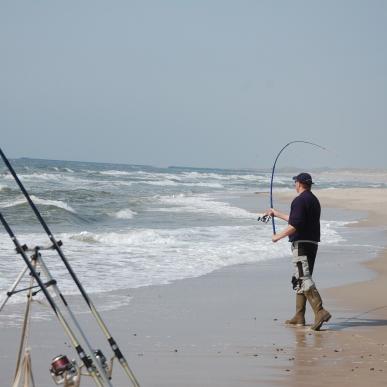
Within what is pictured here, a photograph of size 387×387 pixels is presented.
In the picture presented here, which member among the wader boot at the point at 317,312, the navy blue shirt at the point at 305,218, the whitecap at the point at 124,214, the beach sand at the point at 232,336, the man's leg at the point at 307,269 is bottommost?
the whitecap at the point at 124,214

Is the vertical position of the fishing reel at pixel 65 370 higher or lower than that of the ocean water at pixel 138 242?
higher

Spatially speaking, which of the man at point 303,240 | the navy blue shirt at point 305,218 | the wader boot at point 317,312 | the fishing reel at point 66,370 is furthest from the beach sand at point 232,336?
the fishing reel at point 66,370

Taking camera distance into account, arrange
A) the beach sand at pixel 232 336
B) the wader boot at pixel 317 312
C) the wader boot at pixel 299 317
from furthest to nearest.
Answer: the wader boot at pixel 299 317, the wader boot at pixel 317 312, the beach sand at pixel 232 336

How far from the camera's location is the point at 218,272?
10438 millimetres

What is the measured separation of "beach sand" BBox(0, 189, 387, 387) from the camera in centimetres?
516

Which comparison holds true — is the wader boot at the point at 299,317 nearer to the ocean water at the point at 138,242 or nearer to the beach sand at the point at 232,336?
the beach sand at the point at 232,336

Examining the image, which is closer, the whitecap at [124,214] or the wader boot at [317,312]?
the wader boot at [317,312]

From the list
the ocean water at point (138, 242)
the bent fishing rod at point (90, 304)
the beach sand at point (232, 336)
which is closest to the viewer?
the bent fishing rod at point (90, 304)

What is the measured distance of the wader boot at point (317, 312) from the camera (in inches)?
270

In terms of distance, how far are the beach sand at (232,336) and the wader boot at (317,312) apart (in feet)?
0.26

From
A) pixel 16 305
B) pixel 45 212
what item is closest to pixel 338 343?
pixel 16 305

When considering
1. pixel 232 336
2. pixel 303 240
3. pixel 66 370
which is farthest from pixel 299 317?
pixel 66 370

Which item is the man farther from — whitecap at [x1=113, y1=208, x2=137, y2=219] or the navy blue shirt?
whitecap at [x1=113, y1=208, x2=137, y2=219]

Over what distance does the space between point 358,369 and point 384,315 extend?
2389 mm
